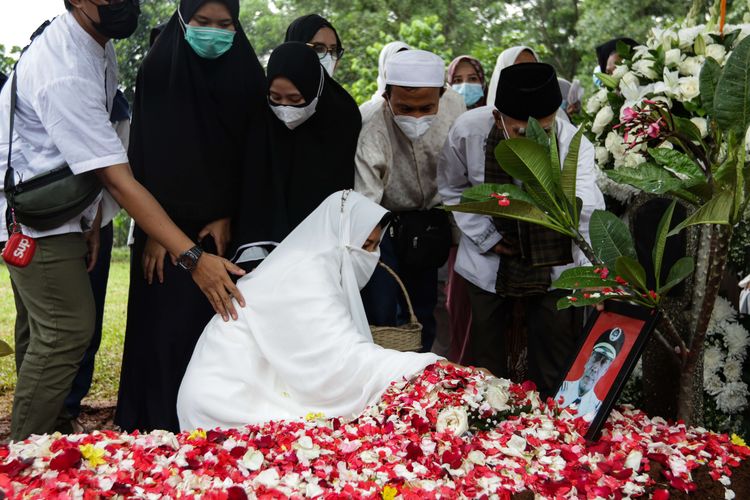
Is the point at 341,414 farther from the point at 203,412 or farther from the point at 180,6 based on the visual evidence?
the point at 180,6

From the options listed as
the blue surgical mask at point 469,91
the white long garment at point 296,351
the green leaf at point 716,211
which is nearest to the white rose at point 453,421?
the white long garment at point 296,351

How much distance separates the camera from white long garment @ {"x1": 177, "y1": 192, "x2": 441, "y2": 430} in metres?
2.53

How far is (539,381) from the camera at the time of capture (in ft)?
11.2

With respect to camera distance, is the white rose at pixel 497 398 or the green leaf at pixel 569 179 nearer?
the green leaf at pixel 569 179

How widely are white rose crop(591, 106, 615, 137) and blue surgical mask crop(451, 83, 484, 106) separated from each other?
1809mm

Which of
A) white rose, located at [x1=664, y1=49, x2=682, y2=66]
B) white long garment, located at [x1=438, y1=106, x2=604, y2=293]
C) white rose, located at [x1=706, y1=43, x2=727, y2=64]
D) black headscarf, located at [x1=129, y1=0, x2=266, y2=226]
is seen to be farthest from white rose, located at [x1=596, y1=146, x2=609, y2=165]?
black headscarf, located at [x1=129, y1=0, x2=266, y2=226]

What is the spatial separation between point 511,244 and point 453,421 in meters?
1.39

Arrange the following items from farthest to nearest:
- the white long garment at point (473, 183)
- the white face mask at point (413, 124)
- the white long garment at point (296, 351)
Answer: the white face mask at point (413, 124) < the white long garment at point (473, 183) < the white long garment at point (296, 351)

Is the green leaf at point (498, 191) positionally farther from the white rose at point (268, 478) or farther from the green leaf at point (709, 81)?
the white rose at point (268, 478)

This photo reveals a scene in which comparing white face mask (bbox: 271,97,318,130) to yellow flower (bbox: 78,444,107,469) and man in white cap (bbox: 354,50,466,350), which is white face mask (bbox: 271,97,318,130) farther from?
yellow flower (bbox: 78,444,107,469)

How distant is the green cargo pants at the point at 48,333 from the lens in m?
2.70

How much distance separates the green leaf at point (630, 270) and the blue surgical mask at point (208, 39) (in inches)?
70.5

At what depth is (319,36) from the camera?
3.97 meters

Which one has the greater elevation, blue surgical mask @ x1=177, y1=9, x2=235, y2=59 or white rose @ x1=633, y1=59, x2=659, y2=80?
blue surgical mask @ x1=177, y1=9, x2=235, y2=59
